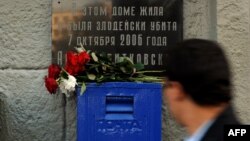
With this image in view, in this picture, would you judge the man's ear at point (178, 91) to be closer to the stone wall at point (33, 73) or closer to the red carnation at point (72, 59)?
the red carnation at point (72, 59)

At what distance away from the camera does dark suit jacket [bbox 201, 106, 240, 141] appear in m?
1.67

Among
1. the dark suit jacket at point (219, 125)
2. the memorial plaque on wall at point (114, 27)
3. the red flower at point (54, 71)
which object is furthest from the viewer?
the memorial plaque on wall at point (114, 27)

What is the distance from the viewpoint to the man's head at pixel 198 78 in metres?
1.71

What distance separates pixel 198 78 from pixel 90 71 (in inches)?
96.4

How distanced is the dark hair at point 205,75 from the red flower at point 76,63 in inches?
91.9

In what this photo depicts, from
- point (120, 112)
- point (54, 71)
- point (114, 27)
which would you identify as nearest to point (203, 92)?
point (120, 112)

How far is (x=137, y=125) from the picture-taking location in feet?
13.1

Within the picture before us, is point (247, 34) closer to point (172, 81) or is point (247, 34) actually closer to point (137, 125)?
point (137, 125)

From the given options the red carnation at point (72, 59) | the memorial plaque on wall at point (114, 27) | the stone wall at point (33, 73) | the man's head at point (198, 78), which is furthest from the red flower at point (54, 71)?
the man's head at point (198, 78)

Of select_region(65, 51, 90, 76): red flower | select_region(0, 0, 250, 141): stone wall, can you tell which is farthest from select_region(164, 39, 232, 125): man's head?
select_region(0, 0, 250, 141): stone wall

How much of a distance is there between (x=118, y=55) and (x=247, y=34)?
1.10m

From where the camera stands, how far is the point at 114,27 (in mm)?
4602

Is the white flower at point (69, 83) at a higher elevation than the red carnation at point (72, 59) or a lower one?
lower

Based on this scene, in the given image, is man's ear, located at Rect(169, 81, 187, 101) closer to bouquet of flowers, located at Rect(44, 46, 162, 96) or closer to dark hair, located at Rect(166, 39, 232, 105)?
dark hair, located at Rect(166, 39, 232, 105)
